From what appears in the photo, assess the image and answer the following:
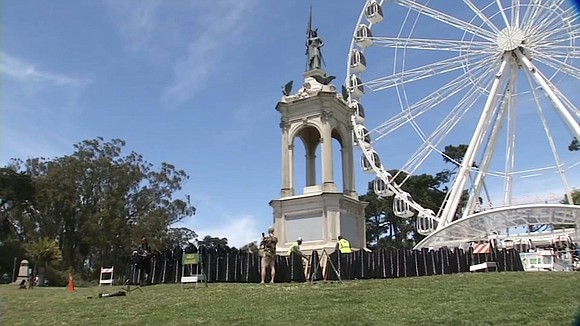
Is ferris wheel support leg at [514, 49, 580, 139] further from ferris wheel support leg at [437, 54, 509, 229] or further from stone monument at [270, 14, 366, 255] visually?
stone monument at [270, 14, 366, 255]

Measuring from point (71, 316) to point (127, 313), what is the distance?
1245 millimetres

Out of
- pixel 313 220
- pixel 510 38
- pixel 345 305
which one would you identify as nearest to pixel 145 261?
pixel 313 220

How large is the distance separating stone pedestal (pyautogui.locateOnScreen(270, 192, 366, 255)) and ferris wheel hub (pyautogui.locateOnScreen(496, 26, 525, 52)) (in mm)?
13758

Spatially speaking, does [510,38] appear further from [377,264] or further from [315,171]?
[377,264]

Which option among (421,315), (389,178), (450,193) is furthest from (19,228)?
(421,315)

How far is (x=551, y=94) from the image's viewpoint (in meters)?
32.1

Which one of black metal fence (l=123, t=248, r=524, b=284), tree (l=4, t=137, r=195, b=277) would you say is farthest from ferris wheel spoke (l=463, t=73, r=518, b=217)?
tree (l=4, t=137, r=195, b=277)

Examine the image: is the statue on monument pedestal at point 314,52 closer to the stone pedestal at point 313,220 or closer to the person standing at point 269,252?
the stone pedestal at point 313,220

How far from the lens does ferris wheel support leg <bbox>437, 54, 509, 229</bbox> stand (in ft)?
112

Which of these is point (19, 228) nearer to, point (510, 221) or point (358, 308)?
point (510, 221)

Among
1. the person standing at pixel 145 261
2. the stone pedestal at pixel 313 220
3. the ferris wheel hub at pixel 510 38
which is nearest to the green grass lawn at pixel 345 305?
the person standing at pixel 145 261

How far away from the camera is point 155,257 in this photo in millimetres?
23109

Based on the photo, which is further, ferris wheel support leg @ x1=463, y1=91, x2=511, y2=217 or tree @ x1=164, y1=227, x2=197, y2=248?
tree @ x1=164, y1=227, x2=197, y2=248

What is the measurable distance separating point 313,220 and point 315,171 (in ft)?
16.8
